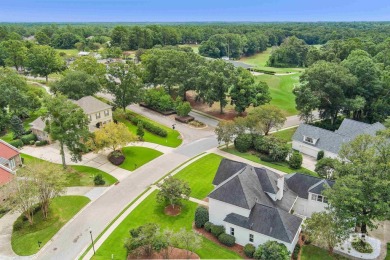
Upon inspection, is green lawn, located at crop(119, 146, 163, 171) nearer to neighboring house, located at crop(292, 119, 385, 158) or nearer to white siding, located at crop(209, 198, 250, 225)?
white siding, located at crop(209, 198, 250, 225)

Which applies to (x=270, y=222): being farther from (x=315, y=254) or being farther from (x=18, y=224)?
(x=18, y=224)

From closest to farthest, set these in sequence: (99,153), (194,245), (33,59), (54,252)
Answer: (194,245) < (54,252) < (99,153) < (33,59)

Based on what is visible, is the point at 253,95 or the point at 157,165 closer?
the point at 157,165

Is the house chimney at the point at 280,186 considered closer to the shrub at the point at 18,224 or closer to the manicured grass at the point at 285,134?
the manicured grass at the point at 285,134

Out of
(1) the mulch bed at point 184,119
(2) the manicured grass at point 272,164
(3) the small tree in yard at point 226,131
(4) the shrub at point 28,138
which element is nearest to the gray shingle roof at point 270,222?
(2) the manicured grass at point 272,164

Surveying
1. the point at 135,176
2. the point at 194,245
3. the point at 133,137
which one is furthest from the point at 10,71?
the point at 194,245

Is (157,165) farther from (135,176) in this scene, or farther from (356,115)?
(356,115)

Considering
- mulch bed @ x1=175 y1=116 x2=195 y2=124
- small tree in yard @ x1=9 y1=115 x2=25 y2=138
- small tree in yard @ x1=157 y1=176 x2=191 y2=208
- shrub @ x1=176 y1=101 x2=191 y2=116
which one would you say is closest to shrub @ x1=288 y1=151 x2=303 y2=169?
small tree in yard @ x1=157 y1=176 x2=191 y2=208
